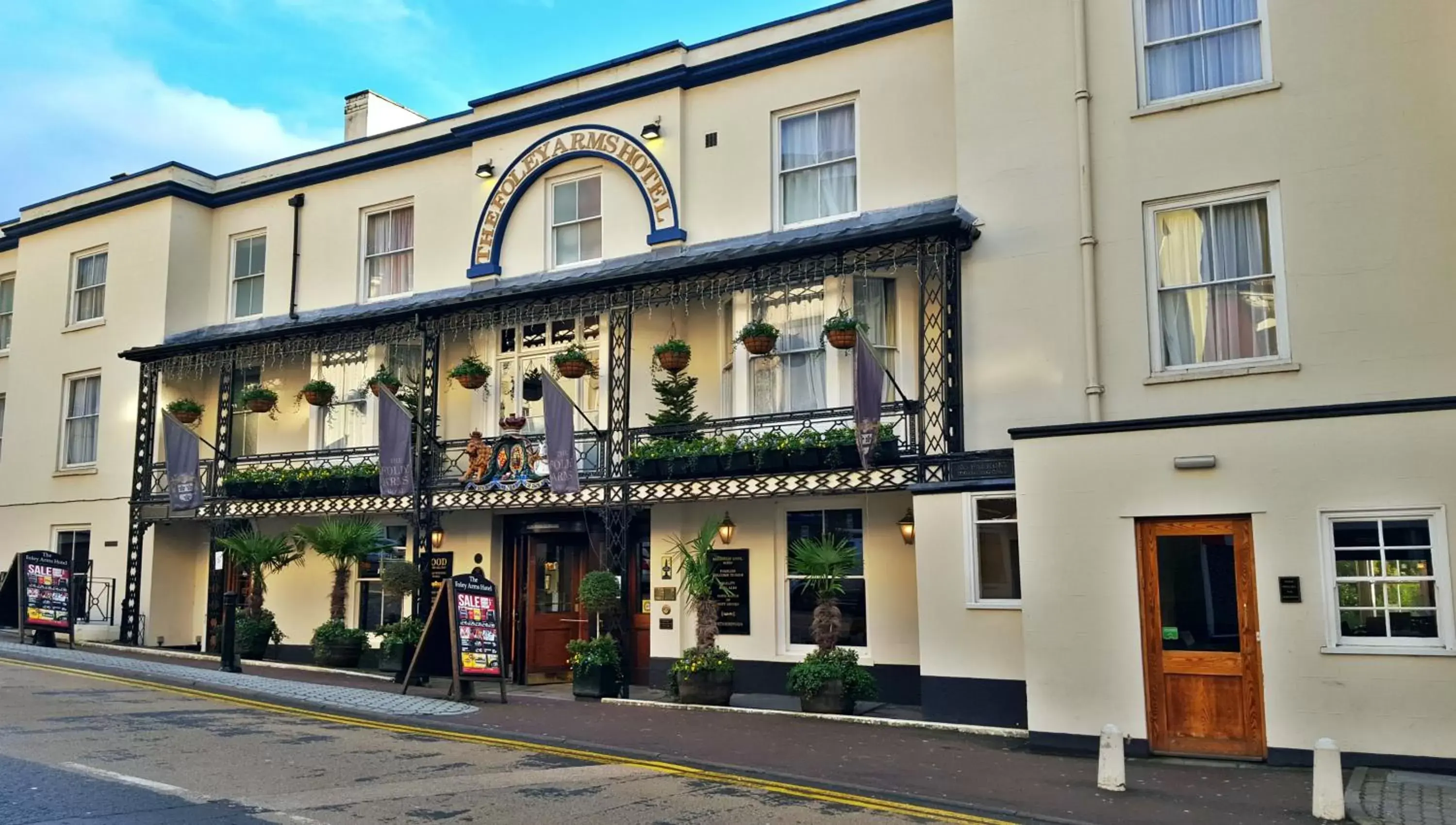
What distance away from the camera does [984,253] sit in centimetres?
1426

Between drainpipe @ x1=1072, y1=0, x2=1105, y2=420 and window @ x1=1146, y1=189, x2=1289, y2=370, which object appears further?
drainpipe @ x1=1072, y1=0, x2=1105, y2=420

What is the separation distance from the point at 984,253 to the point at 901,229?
1158 mm

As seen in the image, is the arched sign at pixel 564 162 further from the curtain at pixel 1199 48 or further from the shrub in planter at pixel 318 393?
the curtain at pixel 1199 48

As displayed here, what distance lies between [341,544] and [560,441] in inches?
200

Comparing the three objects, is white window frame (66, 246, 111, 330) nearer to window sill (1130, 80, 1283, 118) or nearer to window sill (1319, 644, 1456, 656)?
window sill (1130, 80, 1283, 118)

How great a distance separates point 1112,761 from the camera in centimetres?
958

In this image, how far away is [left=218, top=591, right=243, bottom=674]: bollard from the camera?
16.9 metres

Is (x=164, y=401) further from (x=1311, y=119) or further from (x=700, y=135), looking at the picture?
(x=1311, y=119)

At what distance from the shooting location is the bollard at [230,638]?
16938mm

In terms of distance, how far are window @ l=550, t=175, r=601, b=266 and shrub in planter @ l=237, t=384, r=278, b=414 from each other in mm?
5927

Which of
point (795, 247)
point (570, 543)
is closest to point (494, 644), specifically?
point (570, 543)

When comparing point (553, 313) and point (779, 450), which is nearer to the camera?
point (779, 450)

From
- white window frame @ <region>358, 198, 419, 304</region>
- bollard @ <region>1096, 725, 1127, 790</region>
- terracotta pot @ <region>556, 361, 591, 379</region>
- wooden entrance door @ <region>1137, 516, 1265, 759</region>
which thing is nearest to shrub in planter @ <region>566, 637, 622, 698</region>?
terracotta pot @ <region>556, 361, 591, 379</region>

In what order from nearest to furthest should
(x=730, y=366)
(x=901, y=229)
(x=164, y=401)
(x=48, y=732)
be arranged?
(x=48, y=732)
(x=901, y=229)
(x=730, y=366)
(x=164, y=401)
